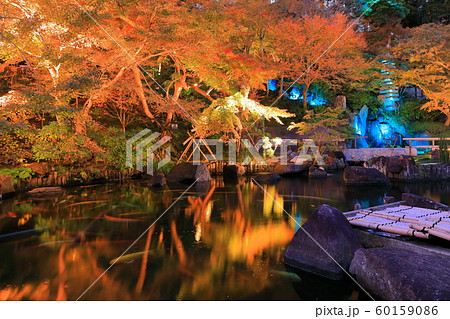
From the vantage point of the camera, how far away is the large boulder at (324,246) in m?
3.68

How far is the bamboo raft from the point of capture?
3814mm

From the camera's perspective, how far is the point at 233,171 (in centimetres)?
1438

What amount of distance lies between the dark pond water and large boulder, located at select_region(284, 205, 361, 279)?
0.68ft

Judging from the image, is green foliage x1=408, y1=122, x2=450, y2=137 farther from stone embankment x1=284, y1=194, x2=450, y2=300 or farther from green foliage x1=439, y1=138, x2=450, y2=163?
stone embankment x1=284, y1=194, x2=450, y2=300

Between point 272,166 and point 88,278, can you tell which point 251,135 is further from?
point 88,278

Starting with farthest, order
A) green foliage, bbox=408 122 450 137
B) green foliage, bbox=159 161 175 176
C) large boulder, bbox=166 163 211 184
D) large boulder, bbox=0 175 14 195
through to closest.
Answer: green foliage, bbox=408 122 450 137 < green foliage, bbox=159 161 175 176 < large boulder, bbox=166 163 211 184 < large boulder, bbox=0 175 14 195

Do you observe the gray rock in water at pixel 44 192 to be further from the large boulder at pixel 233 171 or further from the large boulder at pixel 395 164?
the large boulder at pixel 395 164

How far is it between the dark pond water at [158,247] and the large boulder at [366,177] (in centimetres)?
199

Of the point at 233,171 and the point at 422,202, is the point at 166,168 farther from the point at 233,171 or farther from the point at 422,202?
the point at 422,202

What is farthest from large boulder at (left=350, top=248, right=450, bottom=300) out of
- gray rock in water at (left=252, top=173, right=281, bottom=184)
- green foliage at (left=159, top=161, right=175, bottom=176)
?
green foliage at (left=159, top=161, right=175, bottom=176)

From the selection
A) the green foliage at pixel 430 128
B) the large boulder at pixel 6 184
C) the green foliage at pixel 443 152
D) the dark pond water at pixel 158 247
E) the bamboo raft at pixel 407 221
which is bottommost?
the dark pond water at pixel 158 247

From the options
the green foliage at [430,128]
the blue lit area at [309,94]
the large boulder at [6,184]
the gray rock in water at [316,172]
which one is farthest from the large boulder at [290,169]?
the green foliage at [430,128]

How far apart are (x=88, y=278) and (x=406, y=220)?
443cm

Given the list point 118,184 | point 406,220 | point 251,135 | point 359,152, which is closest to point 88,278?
point 406,220
